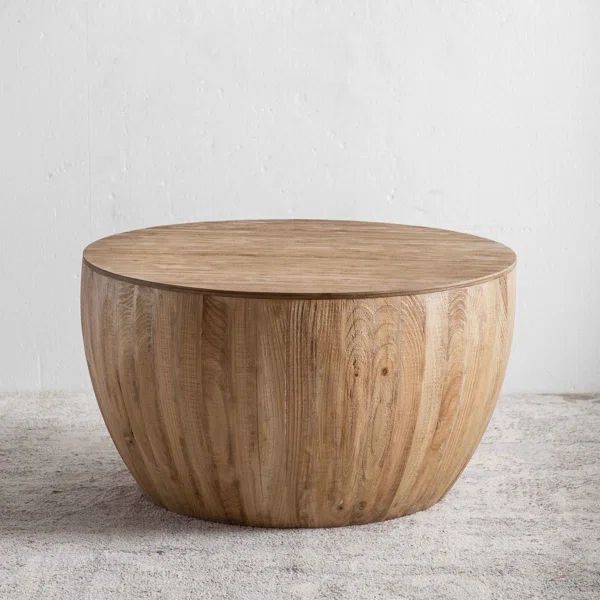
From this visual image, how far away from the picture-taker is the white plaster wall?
2.93 meters

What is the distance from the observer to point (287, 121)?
Result: 297 cm

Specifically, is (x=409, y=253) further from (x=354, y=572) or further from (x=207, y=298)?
(x=354, y=572)

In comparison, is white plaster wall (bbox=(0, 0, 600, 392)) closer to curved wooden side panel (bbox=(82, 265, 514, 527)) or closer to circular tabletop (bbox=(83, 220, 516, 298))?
circular tabletop (bbox=(83, 220, 516, 298))

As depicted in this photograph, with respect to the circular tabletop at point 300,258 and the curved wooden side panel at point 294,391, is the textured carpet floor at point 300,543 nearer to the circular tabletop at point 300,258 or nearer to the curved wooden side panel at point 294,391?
the curved wooden side panel at point 294,391

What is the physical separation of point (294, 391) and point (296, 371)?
4cm

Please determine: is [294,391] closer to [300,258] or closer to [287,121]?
[300,258]

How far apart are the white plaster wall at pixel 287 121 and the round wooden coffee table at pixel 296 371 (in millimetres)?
786

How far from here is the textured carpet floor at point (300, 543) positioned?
1937 millimetres

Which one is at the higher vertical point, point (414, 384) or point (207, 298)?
point (207, 298)

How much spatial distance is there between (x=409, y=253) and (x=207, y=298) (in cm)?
49

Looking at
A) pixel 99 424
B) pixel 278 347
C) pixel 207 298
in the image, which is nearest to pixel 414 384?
pixel 278 347

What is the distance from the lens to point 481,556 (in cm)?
206

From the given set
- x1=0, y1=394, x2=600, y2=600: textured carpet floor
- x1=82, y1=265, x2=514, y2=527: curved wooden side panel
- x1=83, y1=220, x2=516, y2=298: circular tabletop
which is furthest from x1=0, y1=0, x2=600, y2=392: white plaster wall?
x1=82, y1=265, x2=514, y2=527: curved wooden side panel

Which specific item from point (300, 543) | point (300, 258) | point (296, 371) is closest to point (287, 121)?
point (300, 258)
